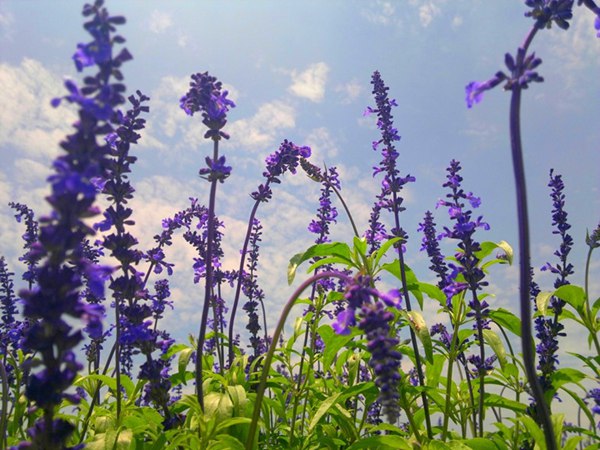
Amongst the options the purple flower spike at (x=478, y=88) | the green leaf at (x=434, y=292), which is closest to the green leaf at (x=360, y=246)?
the green leaf at (x=434, y=292)

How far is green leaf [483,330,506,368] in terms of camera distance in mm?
4957

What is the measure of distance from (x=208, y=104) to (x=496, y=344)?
3.63 m

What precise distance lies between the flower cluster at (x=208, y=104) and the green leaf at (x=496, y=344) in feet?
10.4

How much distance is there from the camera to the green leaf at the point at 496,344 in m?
4.96

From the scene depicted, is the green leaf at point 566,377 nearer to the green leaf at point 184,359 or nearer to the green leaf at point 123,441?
the green leaf at point 184,359

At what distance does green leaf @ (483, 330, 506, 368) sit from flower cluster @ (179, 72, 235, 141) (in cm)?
318

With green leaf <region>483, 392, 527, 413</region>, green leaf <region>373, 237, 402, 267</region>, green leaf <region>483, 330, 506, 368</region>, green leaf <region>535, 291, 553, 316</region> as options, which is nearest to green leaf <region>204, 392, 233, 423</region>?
green leaf <region>373, 237, 402, 267</region>

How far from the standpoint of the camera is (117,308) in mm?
4465

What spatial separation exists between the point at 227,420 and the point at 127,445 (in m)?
0.77

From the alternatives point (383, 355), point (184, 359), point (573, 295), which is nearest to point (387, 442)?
point (383, 355)

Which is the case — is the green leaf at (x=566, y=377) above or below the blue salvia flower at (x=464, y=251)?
below

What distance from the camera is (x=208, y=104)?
476 cm

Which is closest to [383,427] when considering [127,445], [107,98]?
[127,445]

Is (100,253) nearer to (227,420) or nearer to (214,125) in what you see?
(214,125)
